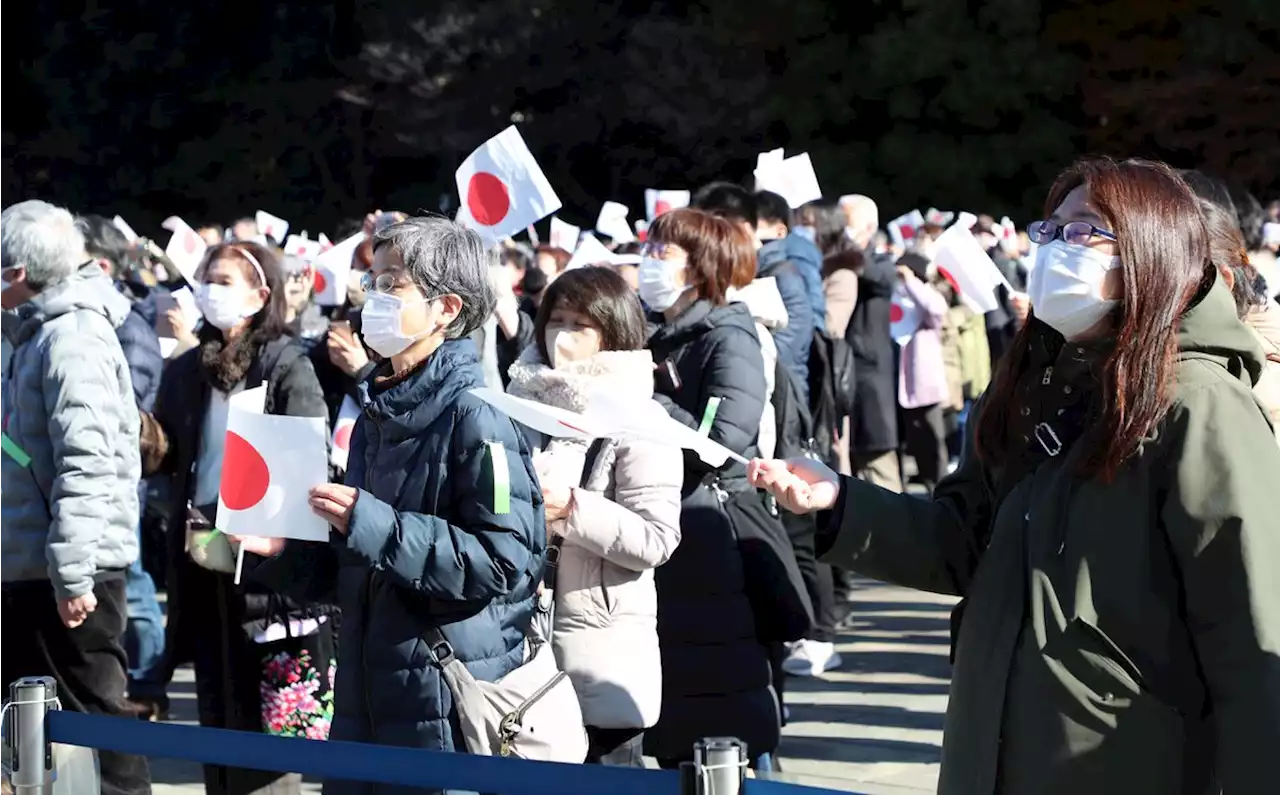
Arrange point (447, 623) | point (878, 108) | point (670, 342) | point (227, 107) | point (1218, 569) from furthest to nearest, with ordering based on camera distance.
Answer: point (227, 107), point (878, 108), point (670, 342), point (447, 623), point (1218, 569)

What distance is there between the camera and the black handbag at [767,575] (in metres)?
5.10

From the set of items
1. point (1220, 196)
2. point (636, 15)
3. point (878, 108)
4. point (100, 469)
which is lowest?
point (100, 469)

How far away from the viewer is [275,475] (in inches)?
136

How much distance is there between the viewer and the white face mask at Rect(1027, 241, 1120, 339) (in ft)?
8.94

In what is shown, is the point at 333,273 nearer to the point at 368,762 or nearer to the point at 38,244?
the point at 38,244

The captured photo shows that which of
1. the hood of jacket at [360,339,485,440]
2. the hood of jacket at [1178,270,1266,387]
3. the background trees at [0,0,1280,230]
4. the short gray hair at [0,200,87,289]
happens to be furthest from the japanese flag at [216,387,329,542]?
the background trees at [0,0,1280,230]

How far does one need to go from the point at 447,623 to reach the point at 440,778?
73cm

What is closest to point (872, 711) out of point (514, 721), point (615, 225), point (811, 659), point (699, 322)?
point (811, 659)

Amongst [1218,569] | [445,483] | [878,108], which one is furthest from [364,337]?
[878,108]

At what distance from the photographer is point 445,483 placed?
3637mm

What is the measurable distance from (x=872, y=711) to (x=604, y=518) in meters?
A: 3.27

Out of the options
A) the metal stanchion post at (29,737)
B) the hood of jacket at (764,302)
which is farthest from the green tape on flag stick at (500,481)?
the hood of jacket at (764,302)

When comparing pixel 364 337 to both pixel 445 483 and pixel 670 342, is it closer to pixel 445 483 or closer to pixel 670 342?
pixel 445 483

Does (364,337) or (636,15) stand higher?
(636,15)
